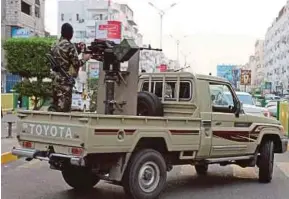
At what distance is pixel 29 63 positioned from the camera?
22.1 metres

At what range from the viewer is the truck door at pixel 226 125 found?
29.3ft

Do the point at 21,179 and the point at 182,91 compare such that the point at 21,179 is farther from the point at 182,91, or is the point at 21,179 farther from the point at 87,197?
the point at 182,91

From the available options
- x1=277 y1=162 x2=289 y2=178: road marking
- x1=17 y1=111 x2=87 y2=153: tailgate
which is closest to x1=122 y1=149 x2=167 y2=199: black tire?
x1=17 y1=111 x2=87 y2=153: tailgate

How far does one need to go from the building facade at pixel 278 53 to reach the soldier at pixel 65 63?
96.0 meters

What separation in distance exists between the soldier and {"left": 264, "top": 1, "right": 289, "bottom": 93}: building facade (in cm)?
9602

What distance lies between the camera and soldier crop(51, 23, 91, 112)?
8656 millimetres

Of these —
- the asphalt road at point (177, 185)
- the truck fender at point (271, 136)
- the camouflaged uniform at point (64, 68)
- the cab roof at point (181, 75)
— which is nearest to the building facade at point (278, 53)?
the truck fender at point (271, 136)

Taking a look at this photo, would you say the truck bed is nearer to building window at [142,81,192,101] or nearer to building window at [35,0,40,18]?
building window at [142,81,192,101]

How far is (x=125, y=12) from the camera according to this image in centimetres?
11450

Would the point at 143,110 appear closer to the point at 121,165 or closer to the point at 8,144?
the point at 121,165

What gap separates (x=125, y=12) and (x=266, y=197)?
108m

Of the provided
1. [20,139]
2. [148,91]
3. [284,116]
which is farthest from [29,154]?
[284,116]

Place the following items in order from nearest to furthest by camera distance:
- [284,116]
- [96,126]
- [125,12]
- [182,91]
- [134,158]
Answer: [96,126]
[134,158]
[182,91]
[284,116]
[125,12]

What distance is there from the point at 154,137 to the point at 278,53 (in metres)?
116
